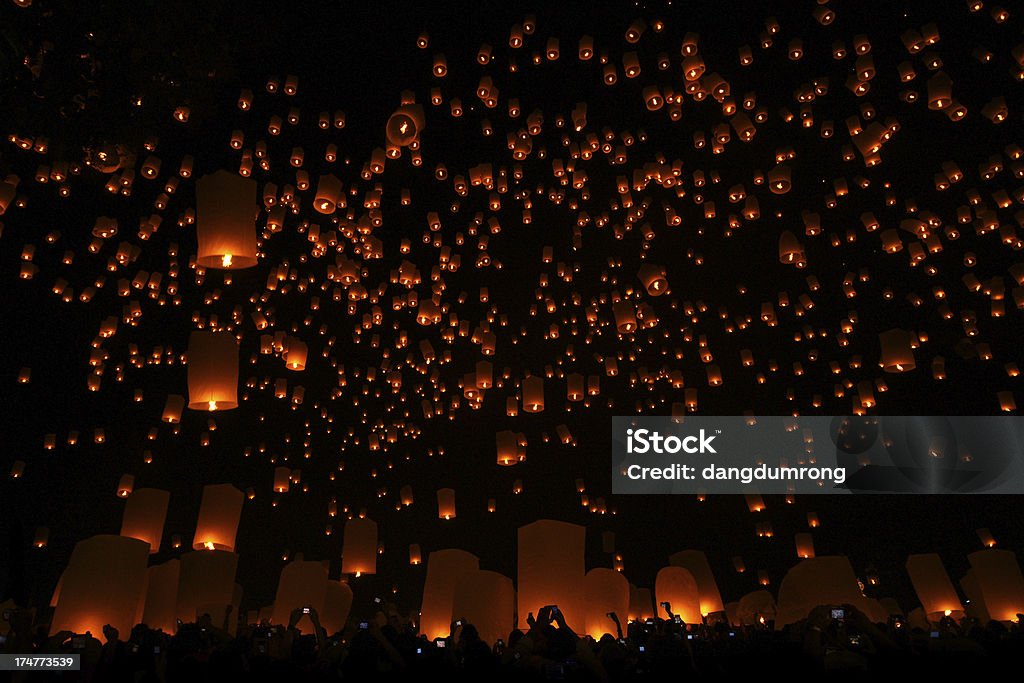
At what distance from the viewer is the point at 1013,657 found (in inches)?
183

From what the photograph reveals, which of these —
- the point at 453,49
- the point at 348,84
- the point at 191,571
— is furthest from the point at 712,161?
the point at 191,571

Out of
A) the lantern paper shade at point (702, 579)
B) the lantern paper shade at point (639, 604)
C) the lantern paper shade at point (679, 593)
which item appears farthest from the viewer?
the lantern paper shade at point (639, 604)

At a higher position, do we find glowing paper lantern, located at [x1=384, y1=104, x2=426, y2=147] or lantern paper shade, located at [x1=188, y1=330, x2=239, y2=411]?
glowing paper lantern, located at [x1=384, y1=104, x2=426, y2=147]

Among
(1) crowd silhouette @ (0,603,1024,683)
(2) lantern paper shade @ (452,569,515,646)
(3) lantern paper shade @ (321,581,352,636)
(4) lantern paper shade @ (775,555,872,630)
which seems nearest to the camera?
(1) crowd silhouette @ (0,603,1024,683)

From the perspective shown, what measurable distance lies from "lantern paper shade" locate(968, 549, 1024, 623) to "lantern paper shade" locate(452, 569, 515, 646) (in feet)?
17.1

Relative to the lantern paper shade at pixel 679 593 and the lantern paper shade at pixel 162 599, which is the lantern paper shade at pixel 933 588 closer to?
the lantern paper shade at pixel 679 593

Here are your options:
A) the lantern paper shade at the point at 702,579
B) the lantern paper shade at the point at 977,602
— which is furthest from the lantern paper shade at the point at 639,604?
the lantern paper shade at the point at 977,602

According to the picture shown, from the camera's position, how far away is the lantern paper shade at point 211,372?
6293 mm

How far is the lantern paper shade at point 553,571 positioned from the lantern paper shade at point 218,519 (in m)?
3.62

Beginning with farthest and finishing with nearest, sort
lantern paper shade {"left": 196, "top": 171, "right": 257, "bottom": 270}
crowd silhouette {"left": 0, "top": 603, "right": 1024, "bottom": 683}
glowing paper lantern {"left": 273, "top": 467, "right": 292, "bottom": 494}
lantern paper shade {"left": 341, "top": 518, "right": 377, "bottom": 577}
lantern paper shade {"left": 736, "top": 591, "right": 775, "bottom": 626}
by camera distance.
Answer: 1. glowing paper lantern {"left": 273, "top": 467, "right": 292, "bottom": 494}
2. lantern paper shade {"left": 341, "top": 518, "right": 377, "bottom": 577}
3. lantern paper shade {"left": 736, "top": 591, "right": 775, "bottom": 626}
4. lantern paper shade {"left": 196, "top": 171, "right": 257, "bottom": 270}
5. crowd silhouette {"left": 0, "top": 603, "right": 1024, "bottom": 683}

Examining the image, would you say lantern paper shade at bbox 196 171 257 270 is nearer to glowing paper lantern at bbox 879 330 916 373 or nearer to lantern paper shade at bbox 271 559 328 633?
lantern paper shade at bbox 271 559 328 633

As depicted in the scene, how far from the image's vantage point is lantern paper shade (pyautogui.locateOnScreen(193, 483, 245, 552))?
912cm

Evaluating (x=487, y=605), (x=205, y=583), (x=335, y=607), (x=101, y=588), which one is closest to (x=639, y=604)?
(x=335, y=607)

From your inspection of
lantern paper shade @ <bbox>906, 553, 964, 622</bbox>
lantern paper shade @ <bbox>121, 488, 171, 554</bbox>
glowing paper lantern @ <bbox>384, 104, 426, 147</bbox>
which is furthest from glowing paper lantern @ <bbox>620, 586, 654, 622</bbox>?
glowing paper lantern @ <bbox>384, 104, 426, 147</bbox>
